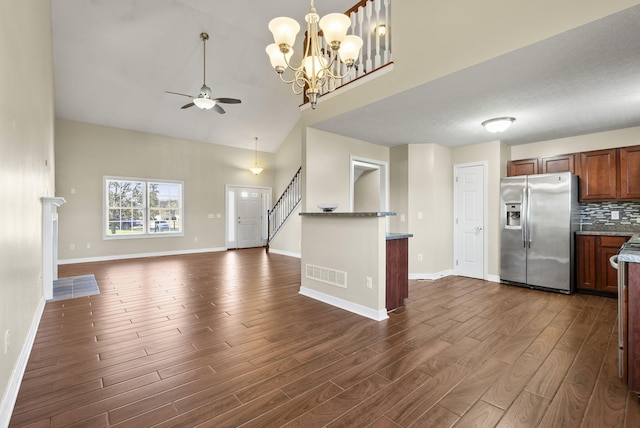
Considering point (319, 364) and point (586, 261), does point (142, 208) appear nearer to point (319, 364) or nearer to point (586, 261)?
point (319, 364)

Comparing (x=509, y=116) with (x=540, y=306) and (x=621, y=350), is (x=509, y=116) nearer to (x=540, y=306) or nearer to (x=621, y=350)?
(x=540, y=306)

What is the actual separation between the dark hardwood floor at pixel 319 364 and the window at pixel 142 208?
155 inches

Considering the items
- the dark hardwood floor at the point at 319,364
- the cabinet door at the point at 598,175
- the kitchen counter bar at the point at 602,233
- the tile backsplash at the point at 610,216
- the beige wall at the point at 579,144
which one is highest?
the beige wall at the point at 579,144

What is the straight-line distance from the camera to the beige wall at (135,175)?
6641mm

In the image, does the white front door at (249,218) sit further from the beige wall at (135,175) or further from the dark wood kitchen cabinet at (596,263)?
the dark wood kitchen cabinet at (596,263)

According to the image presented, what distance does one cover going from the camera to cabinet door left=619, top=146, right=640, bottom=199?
4.16m

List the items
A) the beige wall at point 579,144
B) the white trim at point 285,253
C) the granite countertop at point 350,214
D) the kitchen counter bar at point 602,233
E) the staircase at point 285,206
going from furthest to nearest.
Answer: the staircase at point 285,206 → the white trim at point 285,253 → the beige wall at point 579,144 → the kitchen counter bar at point 602,233 → the granite countertop at point 350,214

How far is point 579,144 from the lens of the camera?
4695 millimetres

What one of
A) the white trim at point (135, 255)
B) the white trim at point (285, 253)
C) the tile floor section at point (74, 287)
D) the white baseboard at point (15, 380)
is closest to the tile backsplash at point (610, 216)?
the white trim at point (285, 253)

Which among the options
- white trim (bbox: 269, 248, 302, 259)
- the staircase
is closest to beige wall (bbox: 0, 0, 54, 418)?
white trim (bbox: 269, 248, 302, 259)

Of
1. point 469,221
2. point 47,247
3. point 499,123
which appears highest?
point 499,123

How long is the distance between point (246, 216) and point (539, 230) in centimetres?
753

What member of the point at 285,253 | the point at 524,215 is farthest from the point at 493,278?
the point at 285,253

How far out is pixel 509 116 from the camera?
3.80 meters
